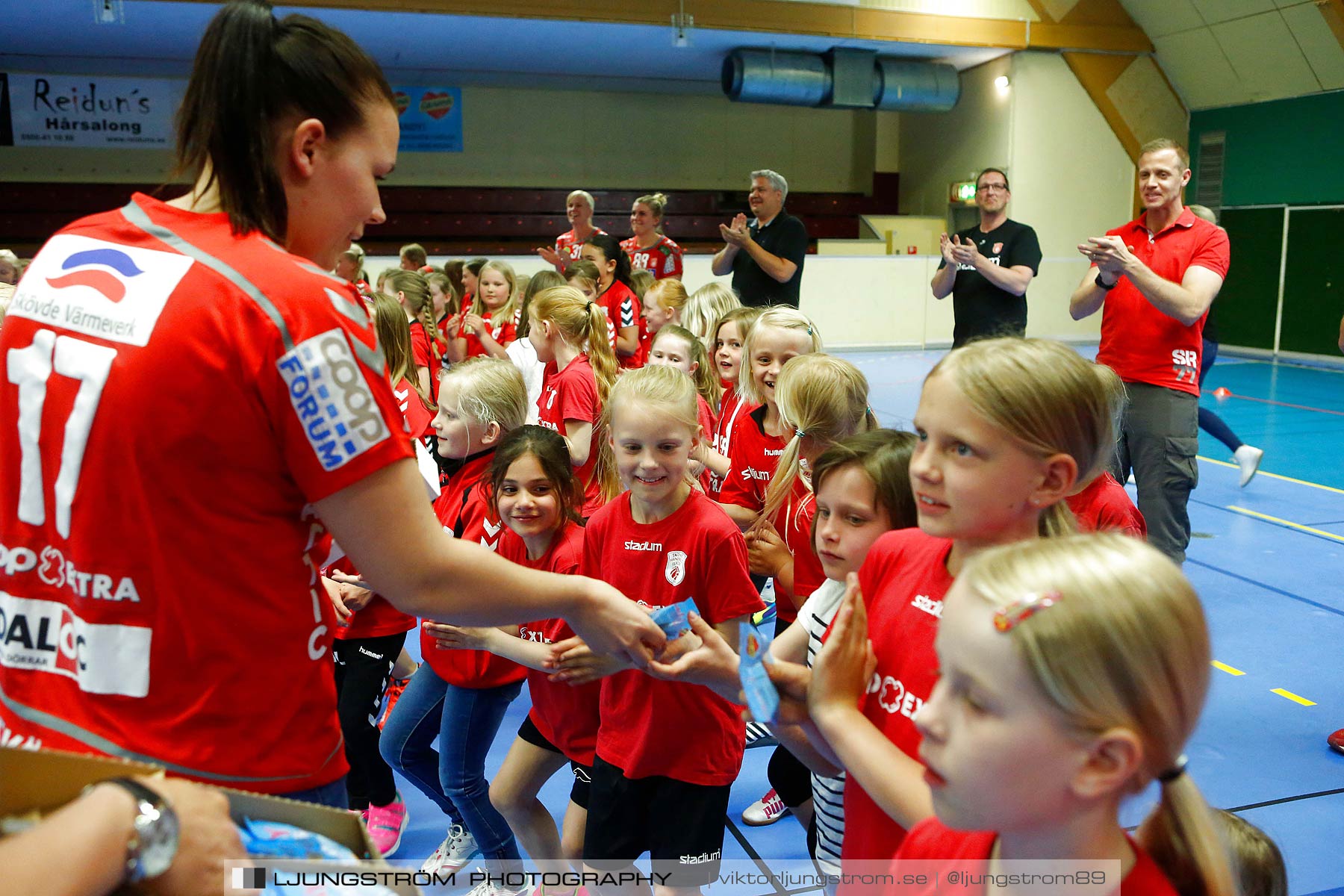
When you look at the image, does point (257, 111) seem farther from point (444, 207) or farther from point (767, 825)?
point (444, 207)

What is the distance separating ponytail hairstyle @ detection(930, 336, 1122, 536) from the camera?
1.50 metres

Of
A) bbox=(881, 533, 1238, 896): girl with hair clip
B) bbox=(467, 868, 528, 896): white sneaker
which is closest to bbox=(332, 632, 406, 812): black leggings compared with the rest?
bbox=(467, 868, 528, 896): white sneaker

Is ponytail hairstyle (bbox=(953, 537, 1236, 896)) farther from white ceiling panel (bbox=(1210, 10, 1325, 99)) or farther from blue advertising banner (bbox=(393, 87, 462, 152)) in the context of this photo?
blue advertising banner (bbox=(393, 87, 462, 152))

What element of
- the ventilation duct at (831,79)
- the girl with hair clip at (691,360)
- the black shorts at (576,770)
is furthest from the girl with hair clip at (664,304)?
the ventilation duct at (831,79)

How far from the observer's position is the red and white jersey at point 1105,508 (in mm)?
2303

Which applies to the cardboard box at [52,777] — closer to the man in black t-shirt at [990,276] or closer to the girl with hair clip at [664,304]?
the girl with hair clip at [664,304]

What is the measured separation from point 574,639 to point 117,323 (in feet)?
3.92

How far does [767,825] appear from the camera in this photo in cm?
307

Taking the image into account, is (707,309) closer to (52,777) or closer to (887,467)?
(887,467)

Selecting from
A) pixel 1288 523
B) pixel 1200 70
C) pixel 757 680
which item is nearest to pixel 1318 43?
pixel 1200 70

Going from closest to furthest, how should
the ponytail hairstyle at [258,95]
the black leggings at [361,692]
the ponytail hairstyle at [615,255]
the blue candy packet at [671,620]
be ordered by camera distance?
the ponytail hairstyle at [258,95]
the blue candy packet at [671,620]
the black leggings at [361,692]
the ponytail hairstyle at [615,255]

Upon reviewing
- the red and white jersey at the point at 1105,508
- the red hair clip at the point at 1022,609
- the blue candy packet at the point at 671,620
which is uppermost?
the red hair clip at the point at 1022,609

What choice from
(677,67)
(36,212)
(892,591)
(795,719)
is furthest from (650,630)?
(36,212)

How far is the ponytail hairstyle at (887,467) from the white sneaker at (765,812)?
137 centimetres
